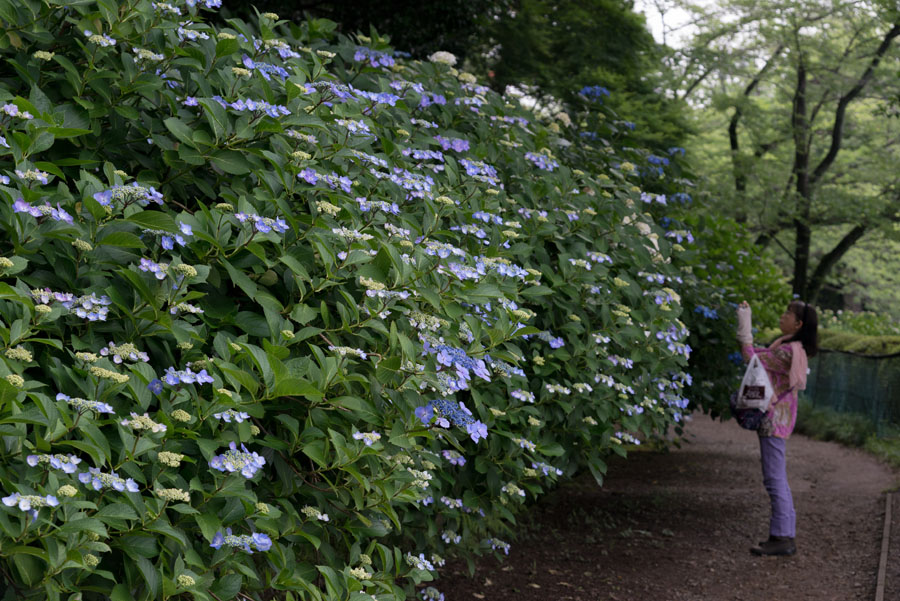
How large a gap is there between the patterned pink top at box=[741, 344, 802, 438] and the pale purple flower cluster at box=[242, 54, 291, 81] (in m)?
4.04

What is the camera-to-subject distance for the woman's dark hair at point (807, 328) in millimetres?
5586

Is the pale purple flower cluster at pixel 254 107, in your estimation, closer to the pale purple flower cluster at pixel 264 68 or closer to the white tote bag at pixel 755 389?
the pale purple flower cluster at pixel 264 68

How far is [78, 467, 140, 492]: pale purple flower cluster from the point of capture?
159 cm

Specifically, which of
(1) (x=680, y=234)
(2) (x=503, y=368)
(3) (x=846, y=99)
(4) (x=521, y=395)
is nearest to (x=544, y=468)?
(4) (x=521, y=395)

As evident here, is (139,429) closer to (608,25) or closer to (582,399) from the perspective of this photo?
(582,399)

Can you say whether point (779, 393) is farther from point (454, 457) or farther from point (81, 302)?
point (81, 302)

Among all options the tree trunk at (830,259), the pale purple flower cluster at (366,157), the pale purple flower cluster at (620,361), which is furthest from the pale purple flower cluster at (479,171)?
the tree trunk at (830,259)

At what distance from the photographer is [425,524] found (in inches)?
122

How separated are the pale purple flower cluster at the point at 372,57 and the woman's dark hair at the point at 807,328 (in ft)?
10.7

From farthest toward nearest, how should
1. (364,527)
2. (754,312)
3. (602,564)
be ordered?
1. (754,312)
2. (602,564)
3. (364,527)

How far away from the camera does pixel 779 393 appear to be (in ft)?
18.4

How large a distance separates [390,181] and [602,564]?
3.36 metres

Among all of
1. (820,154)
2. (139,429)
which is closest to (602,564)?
(139,429)

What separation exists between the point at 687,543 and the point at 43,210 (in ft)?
17.0
